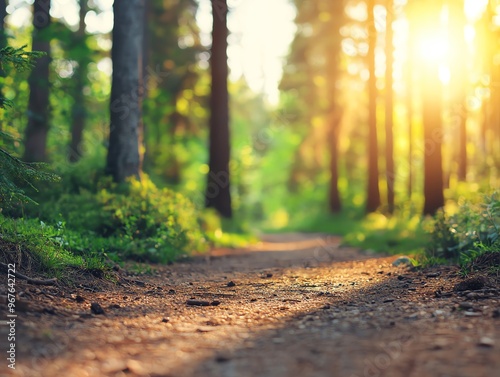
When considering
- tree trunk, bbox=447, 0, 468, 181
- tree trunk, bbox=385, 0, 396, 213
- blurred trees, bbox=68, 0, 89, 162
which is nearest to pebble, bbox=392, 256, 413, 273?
tree trunk, bbox=447, 0, 468, 181

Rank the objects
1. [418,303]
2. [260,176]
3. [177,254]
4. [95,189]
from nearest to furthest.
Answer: [418,303] → [177,254] → [95,189] → [260,176]

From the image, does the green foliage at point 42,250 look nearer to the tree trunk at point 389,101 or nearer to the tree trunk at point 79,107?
the tree trunk at point 79,107

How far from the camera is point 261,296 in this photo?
6.91 m

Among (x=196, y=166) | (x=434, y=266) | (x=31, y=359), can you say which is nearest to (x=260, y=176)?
(x=196, y=166)

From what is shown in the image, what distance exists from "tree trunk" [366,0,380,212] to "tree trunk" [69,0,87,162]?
12427mm

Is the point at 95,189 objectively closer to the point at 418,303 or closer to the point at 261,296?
the point at 261,296

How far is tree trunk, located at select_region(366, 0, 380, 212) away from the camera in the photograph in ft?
80.5

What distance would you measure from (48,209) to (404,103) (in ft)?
86.7

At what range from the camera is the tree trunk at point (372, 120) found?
80.5 ft

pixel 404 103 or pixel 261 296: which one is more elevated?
pixel 404 103

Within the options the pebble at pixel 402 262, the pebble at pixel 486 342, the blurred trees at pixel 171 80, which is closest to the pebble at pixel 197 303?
the pebble at pixel 486 342

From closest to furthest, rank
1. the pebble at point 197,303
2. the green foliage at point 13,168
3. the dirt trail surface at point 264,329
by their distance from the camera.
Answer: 1. the dirt trail surface at point 264,329
2. the green foliage at point 13,168
3. the pebble at point 197,303

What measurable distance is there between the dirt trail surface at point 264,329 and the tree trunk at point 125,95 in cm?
474

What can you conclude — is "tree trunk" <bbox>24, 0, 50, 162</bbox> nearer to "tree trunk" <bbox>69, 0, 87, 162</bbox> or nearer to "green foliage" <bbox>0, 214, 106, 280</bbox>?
"tree trunk" <bbox>69, 0, 87, 162</bbox>
